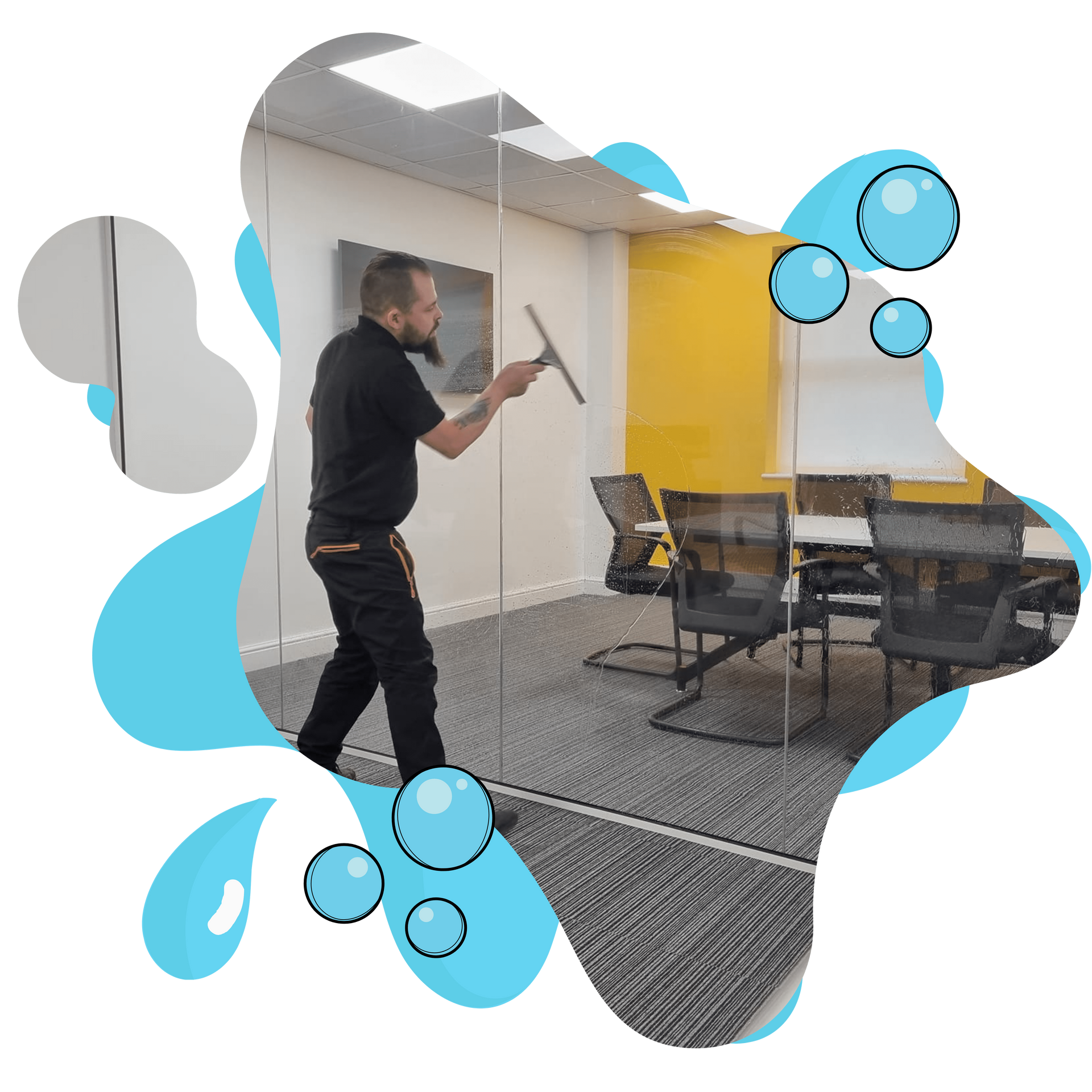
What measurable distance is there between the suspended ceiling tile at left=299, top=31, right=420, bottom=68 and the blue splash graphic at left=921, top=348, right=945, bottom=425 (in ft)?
4.36

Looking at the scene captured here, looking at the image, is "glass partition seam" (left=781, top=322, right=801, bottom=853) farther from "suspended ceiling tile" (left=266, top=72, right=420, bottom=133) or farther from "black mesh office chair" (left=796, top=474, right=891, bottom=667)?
"suspended ceiling tile" (left=266, top=72, right=420, bottom=133)

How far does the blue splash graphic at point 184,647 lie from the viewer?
8.17ft

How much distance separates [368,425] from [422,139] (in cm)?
69

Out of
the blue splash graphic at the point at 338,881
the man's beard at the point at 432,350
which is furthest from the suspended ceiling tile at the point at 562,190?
the blue splash graphic at the point at 338,881

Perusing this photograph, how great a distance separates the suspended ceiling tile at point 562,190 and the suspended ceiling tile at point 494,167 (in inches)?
0.5

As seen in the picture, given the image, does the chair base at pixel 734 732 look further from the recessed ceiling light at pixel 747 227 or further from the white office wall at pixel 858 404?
the recessed ceiling light at pixel 747 227

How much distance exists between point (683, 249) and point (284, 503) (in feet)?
3.99

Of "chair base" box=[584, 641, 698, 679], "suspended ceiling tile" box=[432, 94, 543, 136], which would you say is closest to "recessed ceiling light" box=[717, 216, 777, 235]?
"suspended ceiling tile" box=[432, 94, 543, 136]

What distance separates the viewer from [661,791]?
2.48 metres

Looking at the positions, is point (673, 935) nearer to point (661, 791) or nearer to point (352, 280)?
point (661, 791)

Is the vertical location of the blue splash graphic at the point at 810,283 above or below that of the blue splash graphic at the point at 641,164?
below

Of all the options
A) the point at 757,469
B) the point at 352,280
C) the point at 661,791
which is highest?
the point at 352,280

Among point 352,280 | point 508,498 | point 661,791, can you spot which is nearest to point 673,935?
point 661,791

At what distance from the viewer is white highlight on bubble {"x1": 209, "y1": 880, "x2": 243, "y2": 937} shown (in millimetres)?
2373
